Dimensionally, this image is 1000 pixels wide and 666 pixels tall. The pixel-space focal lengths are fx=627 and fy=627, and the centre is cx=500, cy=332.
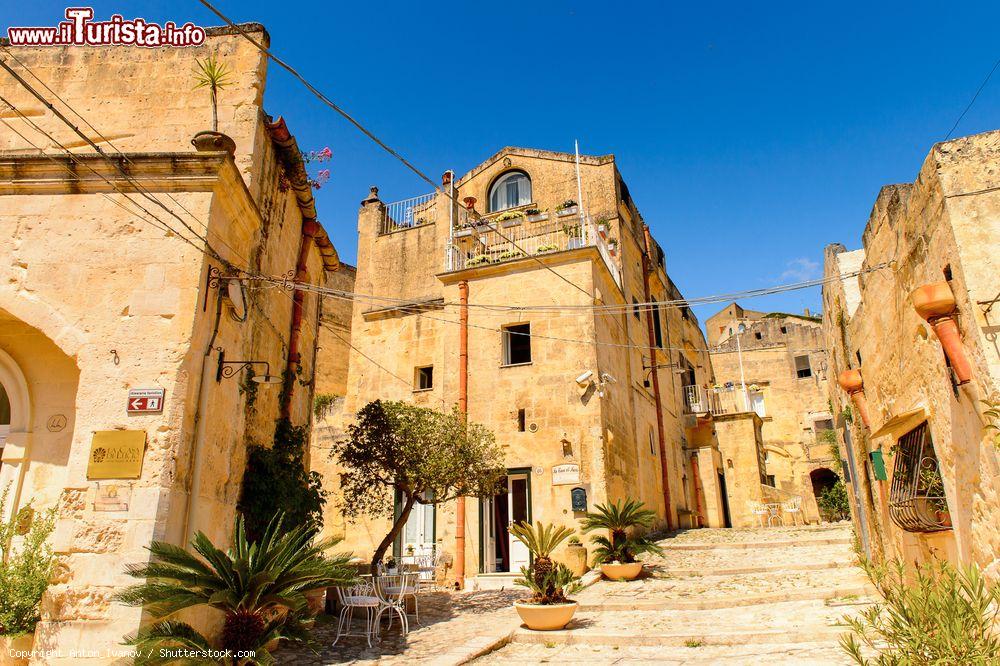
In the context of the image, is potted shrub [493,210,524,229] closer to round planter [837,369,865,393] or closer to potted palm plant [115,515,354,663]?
round planter [837,369,865,393]

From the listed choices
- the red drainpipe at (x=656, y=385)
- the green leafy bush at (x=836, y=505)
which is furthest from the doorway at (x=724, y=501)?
the red drainpipe at (x=656, y=385)

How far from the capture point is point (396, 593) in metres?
8.95

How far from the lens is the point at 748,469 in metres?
22.2

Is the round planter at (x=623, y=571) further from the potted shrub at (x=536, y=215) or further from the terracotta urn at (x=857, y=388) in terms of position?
the potted shrub at (x=536, y=215)

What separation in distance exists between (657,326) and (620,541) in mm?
10843

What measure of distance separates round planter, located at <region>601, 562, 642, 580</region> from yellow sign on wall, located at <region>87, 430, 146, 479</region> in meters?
8.36

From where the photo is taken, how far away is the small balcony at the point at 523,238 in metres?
15.6

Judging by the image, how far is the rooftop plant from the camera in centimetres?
820

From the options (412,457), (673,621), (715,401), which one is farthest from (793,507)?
(412,457)

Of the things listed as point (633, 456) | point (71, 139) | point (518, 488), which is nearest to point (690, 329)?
point (633, 456)

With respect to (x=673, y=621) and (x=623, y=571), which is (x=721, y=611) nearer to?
(x=673, y=621)

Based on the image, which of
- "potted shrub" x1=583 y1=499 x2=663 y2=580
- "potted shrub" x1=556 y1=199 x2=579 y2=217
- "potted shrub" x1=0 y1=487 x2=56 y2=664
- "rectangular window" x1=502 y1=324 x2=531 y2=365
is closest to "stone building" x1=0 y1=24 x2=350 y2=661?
"potted shrub" x1=0 y1=487 x2=56 y2=664

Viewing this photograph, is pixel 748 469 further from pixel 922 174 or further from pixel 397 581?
pixel 922 174

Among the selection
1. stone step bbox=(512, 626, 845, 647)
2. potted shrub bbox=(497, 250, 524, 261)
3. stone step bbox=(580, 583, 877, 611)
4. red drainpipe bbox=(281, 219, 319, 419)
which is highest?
potted shrub bbox=(497, 250, 524, 261)
